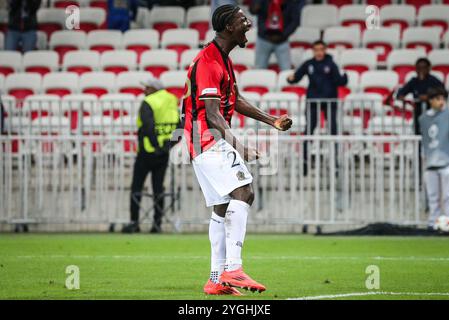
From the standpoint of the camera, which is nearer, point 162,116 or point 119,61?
point 162,116

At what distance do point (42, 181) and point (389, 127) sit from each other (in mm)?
5982

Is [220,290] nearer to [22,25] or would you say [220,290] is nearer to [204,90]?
[204,90]

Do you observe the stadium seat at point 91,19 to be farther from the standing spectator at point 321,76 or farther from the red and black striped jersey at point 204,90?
the red and black striped jersey at point 204,90

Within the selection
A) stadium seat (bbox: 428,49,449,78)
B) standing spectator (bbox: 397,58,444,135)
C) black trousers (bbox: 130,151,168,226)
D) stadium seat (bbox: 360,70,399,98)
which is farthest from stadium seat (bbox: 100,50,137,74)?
standing spectator (bbox: 397,58,444,135)

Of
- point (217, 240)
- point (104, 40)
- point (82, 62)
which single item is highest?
point (104, 40)

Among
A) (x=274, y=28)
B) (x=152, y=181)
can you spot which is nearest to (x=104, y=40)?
(x=274, y=28)

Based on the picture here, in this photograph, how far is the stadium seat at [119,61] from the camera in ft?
77.4

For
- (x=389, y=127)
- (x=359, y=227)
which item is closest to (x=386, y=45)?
(x=389, y=127)

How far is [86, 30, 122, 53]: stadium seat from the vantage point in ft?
80.4

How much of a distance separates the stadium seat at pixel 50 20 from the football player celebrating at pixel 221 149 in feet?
54.3

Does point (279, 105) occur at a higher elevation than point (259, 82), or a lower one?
lower

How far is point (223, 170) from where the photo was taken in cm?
938

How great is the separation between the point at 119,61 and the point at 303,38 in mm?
3846
